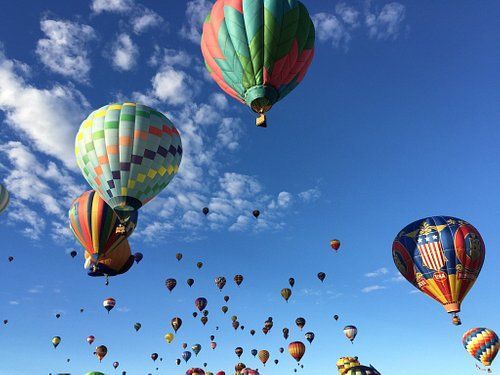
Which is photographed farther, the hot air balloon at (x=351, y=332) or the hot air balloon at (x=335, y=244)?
the hot air balloon at (x=351, y=332)

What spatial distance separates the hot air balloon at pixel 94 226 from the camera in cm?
2517

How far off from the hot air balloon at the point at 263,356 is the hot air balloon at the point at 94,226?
35.6 meters

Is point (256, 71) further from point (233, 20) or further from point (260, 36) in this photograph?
point (233, 20)

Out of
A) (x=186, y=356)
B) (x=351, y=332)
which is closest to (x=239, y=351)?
(x=186, y=356)

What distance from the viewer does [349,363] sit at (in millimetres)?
31047

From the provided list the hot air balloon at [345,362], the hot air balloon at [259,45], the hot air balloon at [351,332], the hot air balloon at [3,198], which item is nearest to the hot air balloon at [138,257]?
the hot air balloon at [3,198]

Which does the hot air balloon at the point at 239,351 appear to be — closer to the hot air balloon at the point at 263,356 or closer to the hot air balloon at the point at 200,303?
the hot air balloon at the point at 263,356

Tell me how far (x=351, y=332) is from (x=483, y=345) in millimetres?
14314

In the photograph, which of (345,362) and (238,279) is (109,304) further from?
(345,362)

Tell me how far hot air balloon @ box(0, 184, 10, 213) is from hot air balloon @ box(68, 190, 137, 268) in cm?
1045

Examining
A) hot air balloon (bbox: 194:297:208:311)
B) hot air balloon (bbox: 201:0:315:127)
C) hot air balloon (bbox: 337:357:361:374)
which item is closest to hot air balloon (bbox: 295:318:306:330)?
hot air balloon (bbox: 194:297:208:311)

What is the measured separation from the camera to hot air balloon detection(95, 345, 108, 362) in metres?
45.4

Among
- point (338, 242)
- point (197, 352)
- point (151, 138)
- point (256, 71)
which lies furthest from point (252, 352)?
point (256, 71)

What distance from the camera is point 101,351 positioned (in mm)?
45594
